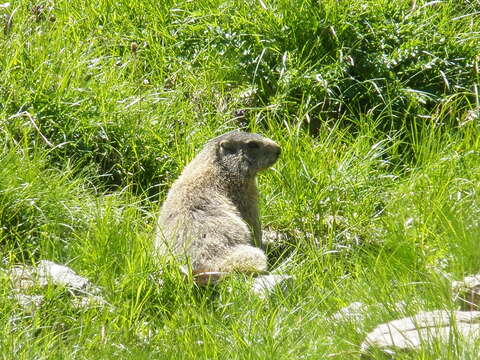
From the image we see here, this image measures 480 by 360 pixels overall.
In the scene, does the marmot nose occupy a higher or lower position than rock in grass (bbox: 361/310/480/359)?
lower

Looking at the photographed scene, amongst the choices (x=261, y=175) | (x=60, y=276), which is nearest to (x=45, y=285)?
(x=60, y=276)

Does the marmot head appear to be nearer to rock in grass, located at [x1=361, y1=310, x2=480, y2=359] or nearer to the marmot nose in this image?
the marmot nose

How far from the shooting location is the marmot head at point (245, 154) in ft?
23.1

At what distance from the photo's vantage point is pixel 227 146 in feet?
23.3

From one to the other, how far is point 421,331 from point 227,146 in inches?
123

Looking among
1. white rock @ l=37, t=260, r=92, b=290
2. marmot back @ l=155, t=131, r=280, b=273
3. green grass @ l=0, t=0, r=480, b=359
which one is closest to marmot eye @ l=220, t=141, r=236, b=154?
marmot back @ l=155, t=131, r=280, b=273

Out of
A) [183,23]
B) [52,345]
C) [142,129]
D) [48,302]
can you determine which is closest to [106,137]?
[142,129]

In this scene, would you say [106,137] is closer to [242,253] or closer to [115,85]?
[115,85]

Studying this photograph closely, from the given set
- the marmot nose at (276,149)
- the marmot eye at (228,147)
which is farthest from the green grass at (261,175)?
the marmot eye at (228,147)

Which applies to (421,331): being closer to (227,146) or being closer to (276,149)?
(276,149)

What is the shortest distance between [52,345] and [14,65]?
3272 mm

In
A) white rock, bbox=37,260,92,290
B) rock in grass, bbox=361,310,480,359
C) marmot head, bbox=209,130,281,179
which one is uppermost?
rock in grass, bbox=361,310,480,359

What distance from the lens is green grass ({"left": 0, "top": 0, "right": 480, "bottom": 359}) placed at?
16.5 feet

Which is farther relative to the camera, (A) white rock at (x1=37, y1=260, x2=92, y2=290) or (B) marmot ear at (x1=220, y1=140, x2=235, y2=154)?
(B) marmot ear at (x1=220, y1=140, x2=235, y2=154)
